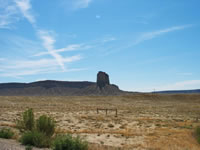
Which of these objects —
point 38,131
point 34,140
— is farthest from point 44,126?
point 34,140

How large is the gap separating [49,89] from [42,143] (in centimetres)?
18991

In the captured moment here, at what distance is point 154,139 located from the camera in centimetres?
1581

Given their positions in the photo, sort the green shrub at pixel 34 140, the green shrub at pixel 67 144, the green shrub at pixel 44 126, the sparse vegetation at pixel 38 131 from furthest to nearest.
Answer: the green shrub at pixel 44 126, the sparse vegetation at pixel 38 131, the green shrub at pixel 34 140, the green shrub at pixel 67 144

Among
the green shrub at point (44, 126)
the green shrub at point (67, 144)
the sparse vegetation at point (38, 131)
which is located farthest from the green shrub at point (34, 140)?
the green shrub at point (44, 126)

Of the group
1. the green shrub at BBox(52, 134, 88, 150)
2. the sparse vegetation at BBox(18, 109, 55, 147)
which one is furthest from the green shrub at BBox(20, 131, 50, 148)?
the green shrub at BBox(52, 134, 88, 150)

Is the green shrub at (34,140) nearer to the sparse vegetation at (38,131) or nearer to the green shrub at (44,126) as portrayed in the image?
the sparse vegetation at (38,131)

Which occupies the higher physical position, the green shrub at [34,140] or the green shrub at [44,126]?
the green shrub at [44,126]

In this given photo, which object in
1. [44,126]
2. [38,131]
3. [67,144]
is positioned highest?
[44,126]

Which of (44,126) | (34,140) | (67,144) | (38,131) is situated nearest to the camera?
(67,144)

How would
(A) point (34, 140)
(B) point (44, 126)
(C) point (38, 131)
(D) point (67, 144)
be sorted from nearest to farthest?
(D) point (67, 144), (A) point (34, 140), (C) point (38, 131), (B) point (44, 126)

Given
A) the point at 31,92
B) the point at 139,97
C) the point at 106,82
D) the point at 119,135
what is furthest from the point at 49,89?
the point at 119,135

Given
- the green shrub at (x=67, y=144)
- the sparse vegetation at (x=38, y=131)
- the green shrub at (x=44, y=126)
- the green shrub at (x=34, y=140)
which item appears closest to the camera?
the green shrub at (x=67, y=144)

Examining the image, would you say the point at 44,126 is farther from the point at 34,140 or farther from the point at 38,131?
the point at 34,140

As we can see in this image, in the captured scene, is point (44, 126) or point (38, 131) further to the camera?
point (44, 126)
